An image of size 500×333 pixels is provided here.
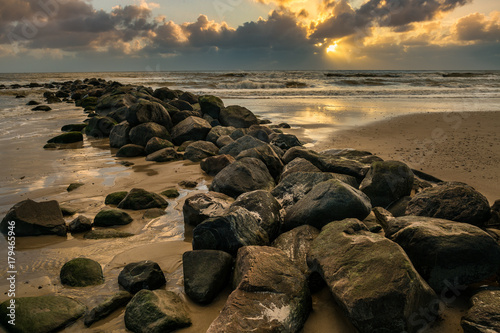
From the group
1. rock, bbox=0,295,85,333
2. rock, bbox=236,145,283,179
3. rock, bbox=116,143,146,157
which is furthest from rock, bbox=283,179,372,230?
rock, bbox=116,143,146,157

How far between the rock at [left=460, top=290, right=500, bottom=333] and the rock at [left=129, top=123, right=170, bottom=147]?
766cm

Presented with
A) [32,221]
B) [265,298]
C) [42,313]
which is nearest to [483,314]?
[265,298]

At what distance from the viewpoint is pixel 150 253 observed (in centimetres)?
361

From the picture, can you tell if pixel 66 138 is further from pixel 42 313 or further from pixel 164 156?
pixel 42 313

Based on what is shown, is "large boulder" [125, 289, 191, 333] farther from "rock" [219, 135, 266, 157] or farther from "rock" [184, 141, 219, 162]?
"rock" [184, 141, 219, 162]

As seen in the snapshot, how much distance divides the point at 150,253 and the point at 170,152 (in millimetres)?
4313

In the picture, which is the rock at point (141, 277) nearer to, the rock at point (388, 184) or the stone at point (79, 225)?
the stone at point (79, 225)

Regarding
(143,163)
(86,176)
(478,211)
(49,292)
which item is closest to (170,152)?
(143,163)

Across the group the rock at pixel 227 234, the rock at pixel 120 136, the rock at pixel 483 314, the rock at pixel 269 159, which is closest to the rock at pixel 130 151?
the rock at pixel 120 136

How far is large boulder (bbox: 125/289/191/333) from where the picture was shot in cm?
245

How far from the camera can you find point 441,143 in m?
8.37

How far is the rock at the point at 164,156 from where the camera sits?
747 centimetres

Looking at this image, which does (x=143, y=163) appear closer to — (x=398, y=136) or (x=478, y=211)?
(x=478, y=211)

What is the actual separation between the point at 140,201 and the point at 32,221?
132 cm
